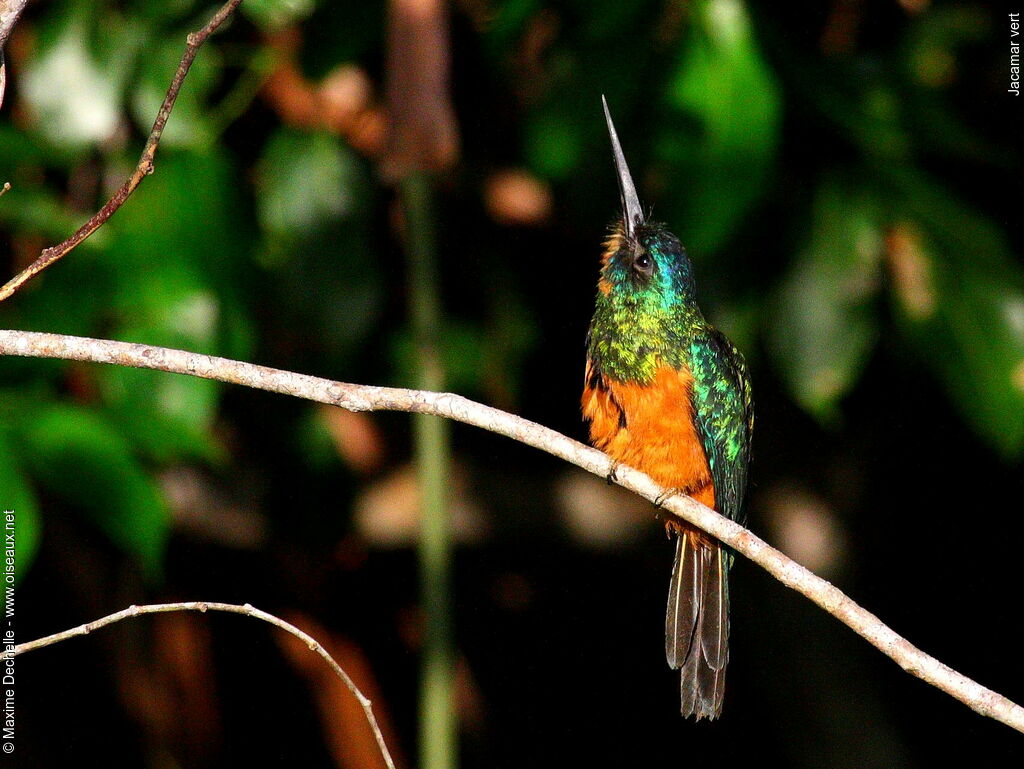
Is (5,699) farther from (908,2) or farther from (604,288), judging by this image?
(908,2)

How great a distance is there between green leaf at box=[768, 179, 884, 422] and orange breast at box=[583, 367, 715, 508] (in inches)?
9.8

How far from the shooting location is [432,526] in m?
2.40

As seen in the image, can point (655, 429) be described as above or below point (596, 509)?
below

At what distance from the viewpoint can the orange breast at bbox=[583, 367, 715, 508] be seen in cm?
259

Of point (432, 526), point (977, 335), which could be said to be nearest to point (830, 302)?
point (977, 335)

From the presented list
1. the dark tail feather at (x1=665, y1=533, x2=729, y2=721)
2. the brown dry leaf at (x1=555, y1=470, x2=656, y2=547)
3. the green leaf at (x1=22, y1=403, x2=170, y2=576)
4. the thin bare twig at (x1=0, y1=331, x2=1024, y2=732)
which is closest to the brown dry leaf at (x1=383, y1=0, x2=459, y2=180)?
the green leaf at (x1=22, y1=403, x2=170, y2=576)

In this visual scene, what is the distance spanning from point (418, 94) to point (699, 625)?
1222mm

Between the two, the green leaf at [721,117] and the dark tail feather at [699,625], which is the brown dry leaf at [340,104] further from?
the dark tail feather at [699,625]

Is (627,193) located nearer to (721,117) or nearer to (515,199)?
(721,117)

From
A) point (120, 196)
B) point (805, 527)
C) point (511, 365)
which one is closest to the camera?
point (120, 196)

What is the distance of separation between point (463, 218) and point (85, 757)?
7.45 ft

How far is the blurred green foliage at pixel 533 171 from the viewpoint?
254 cm

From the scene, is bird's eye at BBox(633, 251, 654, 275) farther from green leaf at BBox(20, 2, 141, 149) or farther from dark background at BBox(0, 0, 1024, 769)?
green leaf at BBox(20, 2, 141, 149)

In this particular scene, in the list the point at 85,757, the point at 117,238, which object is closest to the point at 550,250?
the point at 117,238
